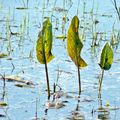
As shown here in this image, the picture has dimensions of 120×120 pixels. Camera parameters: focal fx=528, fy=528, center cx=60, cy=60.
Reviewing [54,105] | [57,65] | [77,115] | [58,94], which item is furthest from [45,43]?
[57,65]

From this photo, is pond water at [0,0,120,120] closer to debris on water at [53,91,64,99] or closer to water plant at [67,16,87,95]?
debris on water at [53,91,64,99]

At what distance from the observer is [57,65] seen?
4148 millimetres

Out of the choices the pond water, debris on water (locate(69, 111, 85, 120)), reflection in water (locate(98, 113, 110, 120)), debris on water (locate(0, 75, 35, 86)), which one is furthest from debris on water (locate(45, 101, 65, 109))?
debris on water (locate(0, 75, 35, 86))

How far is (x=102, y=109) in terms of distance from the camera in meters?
3.07

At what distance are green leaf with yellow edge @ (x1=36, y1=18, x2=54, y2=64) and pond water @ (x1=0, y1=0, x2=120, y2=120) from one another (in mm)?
219

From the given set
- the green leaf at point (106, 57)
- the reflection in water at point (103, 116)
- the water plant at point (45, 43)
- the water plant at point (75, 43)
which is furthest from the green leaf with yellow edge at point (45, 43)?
the reflection in water at point (103, 116)

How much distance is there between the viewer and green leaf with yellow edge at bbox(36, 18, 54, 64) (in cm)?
337

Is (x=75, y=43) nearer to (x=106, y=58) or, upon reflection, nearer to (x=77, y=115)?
(x=106, y=58)

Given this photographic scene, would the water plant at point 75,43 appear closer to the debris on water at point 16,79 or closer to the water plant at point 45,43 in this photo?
the water plant at point 45,43

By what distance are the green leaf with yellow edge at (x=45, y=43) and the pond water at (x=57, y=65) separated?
0.72 feet

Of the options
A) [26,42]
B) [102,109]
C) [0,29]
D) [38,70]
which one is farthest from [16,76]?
[0,29]

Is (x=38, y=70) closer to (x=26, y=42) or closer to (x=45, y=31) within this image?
(x=45, y=31)

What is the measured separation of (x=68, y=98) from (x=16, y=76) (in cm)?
57

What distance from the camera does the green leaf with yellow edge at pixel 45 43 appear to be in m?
3.37
